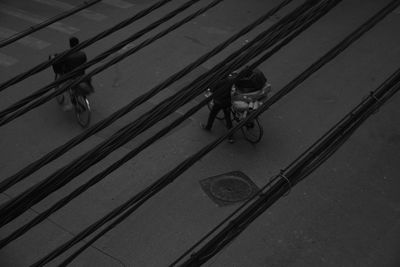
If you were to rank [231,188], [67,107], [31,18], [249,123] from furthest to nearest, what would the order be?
1. [31,18]
2. [67,107]
3. [249,123]
4. [231,188]

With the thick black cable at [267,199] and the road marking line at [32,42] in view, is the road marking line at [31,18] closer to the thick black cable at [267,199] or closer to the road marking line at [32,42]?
the road marking line at [32,42]

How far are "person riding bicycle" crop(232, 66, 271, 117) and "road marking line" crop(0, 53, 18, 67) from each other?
6.51m

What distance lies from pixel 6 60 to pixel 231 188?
7.51 meters

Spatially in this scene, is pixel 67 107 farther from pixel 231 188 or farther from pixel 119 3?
pixel 119 3

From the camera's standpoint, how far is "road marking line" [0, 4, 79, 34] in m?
14.4

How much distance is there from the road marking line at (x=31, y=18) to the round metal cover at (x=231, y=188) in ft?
24.8

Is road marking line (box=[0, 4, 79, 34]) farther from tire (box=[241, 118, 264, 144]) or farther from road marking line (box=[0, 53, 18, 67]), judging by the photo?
tire (box=[241, 118, 264, 144])

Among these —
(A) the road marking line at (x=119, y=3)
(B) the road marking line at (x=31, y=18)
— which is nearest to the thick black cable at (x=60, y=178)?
(B) the road marking line at (x=31, y=18)

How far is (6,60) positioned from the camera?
1297cm

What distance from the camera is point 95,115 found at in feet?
35.7

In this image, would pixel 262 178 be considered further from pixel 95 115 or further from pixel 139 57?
pixel 139 57

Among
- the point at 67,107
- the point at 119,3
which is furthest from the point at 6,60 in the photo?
the point at 119,3

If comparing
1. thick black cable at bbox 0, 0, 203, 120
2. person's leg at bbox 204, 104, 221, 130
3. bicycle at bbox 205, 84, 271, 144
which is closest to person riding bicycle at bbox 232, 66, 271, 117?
bicycle at bbox 205, 84, 271, 144

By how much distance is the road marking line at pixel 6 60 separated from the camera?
12820 mm
